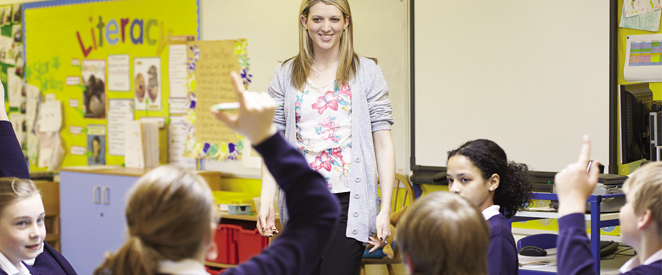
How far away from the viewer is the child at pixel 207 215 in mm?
753

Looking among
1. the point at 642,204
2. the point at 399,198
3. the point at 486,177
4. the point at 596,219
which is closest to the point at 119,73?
the point at 399,198

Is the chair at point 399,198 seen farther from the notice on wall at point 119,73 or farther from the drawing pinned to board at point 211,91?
the notice on wall at point 119,73

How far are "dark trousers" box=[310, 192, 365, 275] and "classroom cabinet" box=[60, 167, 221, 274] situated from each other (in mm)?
2307

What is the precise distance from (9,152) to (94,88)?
335cm

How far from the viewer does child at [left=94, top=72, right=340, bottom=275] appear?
2.47 ft

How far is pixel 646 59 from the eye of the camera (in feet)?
9.17

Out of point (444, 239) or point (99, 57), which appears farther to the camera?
point (99, 57)

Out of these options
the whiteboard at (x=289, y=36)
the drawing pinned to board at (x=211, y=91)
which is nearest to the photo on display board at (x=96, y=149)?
the drawing pinned to board at (x=211, y=91)

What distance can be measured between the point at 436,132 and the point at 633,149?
3.65 ft

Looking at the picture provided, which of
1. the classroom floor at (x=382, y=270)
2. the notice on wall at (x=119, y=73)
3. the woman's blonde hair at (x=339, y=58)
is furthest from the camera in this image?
the notice on wall at (x=119, y=73)

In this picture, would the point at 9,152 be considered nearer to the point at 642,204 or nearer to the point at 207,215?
the point at 207,215

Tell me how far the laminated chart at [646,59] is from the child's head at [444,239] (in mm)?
2274

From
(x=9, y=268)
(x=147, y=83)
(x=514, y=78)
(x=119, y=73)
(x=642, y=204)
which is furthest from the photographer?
(x=119, y=73)

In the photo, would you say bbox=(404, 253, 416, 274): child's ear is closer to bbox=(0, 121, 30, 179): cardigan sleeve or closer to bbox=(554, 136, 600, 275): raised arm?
bbox=(554, 136, 600, 275): raised arm
